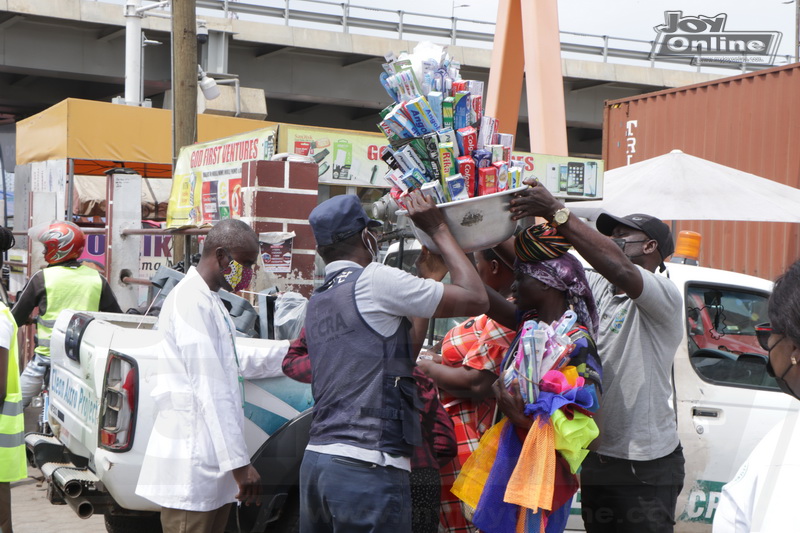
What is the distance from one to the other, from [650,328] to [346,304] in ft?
3.79

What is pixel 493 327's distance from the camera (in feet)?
10.5

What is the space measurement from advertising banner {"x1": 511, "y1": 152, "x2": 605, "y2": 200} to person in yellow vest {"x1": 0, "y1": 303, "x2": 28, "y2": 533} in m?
7.55

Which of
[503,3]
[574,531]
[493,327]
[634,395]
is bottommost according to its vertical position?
[574,531]

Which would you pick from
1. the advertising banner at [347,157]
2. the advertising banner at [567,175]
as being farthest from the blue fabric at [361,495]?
the advertising banner at [567,175]

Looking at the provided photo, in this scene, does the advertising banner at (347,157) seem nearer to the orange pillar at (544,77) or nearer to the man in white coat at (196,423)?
the orange pillar at (544,77)

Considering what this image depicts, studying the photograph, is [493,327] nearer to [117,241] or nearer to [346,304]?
[346,304]

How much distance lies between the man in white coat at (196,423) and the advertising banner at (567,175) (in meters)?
7.89

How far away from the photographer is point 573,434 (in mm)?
2785

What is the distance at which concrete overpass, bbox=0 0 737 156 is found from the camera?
20828mm

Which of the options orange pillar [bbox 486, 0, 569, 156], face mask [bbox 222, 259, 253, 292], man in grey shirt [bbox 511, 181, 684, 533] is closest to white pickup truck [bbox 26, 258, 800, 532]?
face mask [bbox 222, 259, 253, 292]

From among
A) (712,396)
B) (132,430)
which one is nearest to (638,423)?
(712,396)

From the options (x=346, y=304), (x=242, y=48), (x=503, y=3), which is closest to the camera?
(x=346, y=304)

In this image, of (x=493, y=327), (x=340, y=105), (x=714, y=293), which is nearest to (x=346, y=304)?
(x=493, y=327)

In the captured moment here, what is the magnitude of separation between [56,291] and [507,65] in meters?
8.37
